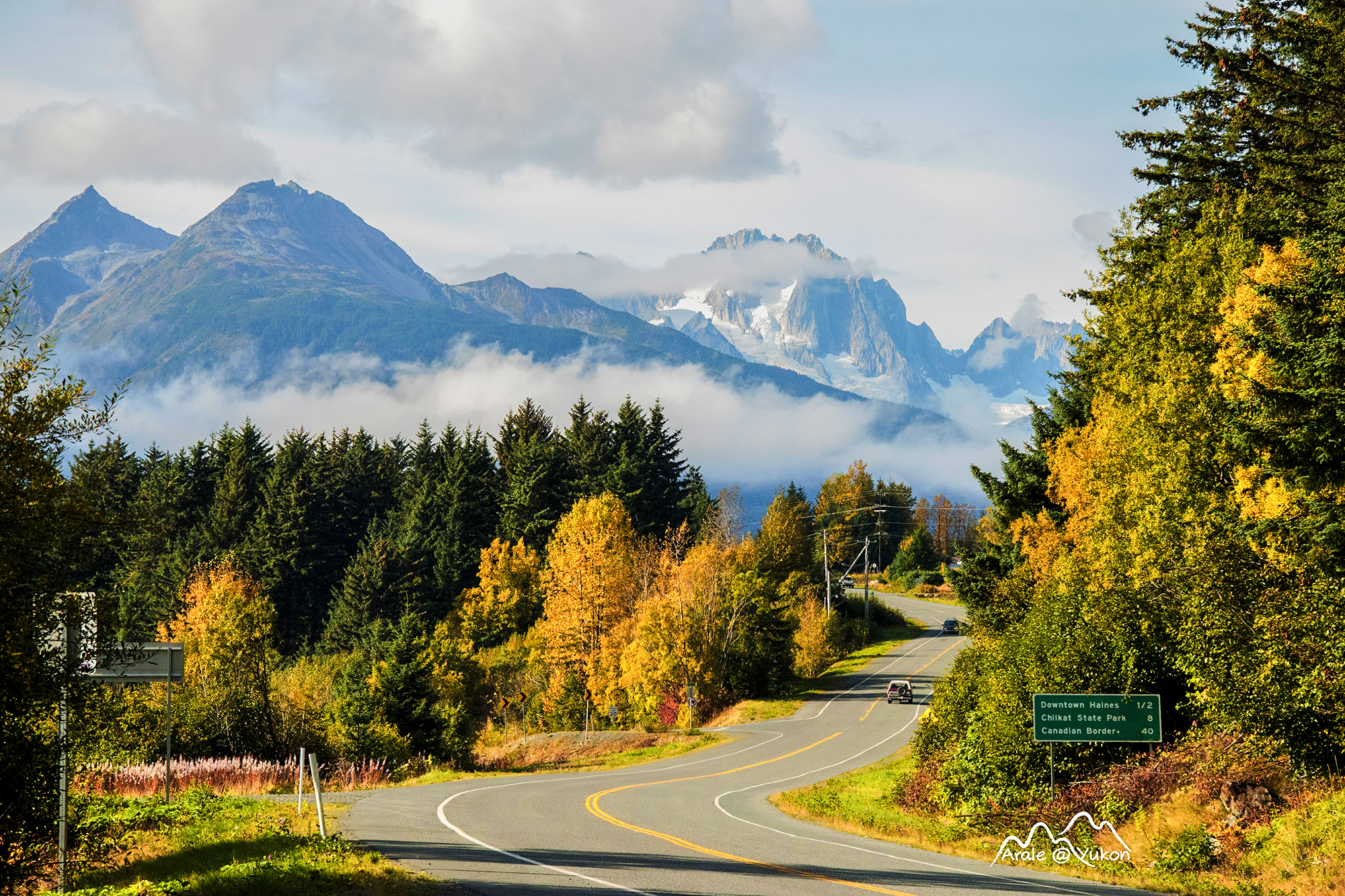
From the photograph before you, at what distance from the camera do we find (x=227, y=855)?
15.1 meters

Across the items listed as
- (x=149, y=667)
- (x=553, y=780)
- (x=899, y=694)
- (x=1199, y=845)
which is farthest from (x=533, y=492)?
(x=1199, y=845)

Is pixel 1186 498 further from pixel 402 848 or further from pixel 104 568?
pixel 104 568

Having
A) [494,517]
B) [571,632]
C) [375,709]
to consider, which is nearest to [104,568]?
[494,517]

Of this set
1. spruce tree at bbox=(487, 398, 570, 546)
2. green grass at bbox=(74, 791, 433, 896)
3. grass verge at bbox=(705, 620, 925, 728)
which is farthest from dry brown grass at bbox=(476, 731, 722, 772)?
spruce tree at bbox=(487, 398, 570, 546)

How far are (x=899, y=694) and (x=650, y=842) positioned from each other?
139ft

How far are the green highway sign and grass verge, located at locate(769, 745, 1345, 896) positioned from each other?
1464 mm

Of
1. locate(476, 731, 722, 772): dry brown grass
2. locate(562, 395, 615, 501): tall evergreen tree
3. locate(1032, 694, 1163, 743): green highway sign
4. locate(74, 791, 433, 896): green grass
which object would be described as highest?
locate(562, 395, 615, 501): tall evergreen tree

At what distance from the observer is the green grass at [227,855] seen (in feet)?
40.6

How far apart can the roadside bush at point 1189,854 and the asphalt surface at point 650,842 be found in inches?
102

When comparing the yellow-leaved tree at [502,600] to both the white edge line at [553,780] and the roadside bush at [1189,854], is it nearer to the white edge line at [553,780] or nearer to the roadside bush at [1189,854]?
the white edge line at [553,780]

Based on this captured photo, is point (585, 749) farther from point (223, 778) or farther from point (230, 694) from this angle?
point (223, 778)

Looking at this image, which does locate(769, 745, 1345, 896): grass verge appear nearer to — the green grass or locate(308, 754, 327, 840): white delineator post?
the green grass

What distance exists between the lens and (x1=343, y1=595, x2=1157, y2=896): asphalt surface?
46.9 ft

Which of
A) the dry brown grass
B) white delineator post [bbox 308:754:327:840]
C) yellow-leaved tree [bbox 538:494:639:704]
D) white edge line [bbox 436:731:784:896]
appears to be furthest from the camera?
yellow-leaved tree [bbox 538:494:639:704]
